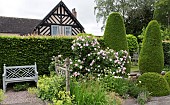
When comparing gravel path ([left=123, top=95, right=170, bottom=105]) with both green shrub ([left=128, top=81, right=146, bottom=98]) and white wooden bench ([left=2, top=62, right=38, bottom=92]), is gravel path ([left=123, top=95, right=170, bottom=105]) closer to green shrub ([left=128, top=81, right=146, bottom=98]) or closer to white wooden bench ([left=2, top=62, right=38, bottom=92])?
green shrub ([left=128, top=81, right=146, bottom=98])

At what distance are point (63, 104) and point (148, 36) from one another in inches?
234

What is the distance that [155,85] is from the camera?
8211mm

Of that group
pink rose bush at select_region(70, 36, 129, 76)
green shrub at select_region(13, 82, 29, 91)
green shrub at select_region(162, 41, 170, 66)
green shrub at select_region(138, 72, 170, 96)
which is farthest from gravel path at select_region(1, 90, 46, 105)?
green shrub at select_region(162, 41, 170, 66)

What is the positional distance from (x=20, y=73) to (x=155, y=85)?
17.3ft

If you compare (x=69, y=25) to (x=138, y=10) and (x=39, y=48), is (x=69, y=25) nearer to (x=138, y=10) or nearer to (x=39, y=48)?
(x=138, y=10)

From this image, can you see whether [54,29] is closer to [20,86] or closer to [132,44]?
[132,44]

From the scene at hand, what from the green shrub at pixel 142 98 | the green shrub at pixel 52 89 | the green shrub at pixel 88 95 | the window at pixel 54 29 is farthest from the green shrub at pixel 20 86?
the window at pixel 54 29

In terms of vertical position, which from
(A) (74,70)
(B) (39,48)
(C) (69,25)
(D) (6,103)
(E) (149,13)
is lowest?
(D) (6,103)

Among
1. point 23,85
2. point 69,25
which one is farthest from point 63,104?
point 69,25

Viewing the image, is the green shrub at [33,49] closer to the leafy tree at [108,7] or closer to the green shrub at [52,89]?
the green shrub at [52,89]

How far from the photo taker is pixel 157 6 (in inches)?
1155

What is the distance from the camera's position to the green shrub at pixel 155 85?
26.8 ft

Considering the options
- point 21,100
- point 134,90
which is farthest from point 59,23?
point 21,100

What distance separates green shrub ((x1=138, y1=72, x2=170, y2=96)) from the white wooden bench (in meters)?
4.14
